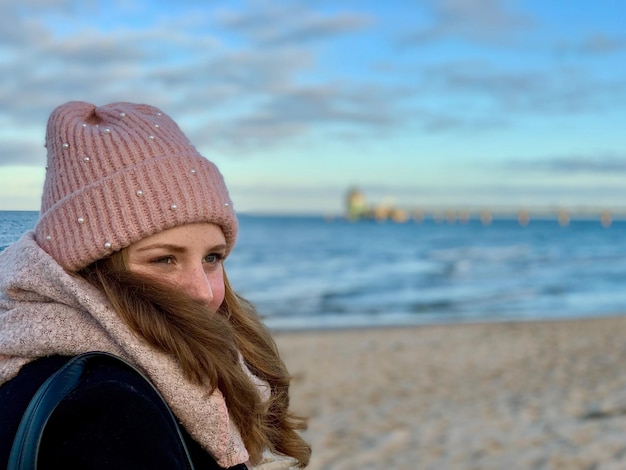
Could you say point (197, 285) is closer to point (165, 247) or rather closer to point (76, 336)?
point (165, 247)

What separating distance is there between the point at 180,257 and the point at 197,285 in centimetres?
7

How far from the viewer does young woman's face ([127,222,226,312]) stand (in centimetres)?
156

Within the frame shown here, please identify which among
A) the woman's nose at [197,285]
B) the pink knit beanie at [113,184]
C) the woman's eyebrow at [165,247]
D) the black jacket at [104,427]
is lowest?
the black jacket at [104,427]

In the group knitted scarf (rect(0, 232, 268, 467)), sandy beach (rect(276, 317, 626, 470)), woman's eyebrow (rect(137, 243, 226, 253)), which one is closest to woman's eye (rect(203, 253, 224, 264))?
woman's eyebrow (rect(137, 243, 226, 253))

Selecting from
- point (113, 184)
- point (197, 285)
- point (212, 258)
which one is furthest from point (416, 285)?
point (113, 184)

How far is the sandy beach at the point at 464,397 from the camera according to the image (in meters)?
6.12

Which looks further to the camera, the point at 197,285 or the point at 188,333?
the point at 197,285

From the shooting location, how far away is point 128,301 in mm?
1381

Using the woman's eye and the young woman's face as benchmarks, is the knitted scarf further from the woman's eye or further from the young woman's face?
the woman's eye

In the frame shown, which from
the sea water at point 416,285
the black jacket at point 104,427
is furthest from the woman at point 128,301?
the sea water at point 416,285

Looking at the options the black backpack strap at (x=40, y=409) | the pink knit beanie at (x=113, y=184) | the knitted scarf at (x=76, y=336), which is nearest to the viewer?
the black backpack strap at (x=40, y=409)

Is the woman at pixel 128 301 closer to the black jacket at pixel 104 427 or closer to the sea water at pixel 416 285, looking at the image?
the black jacket at pixel 104 427

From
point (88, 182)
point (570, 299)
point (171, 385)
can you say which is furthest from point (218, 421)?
point (570, 299)

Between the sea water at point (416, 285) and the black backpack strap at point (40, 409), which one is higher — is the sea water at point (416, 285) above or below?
below
